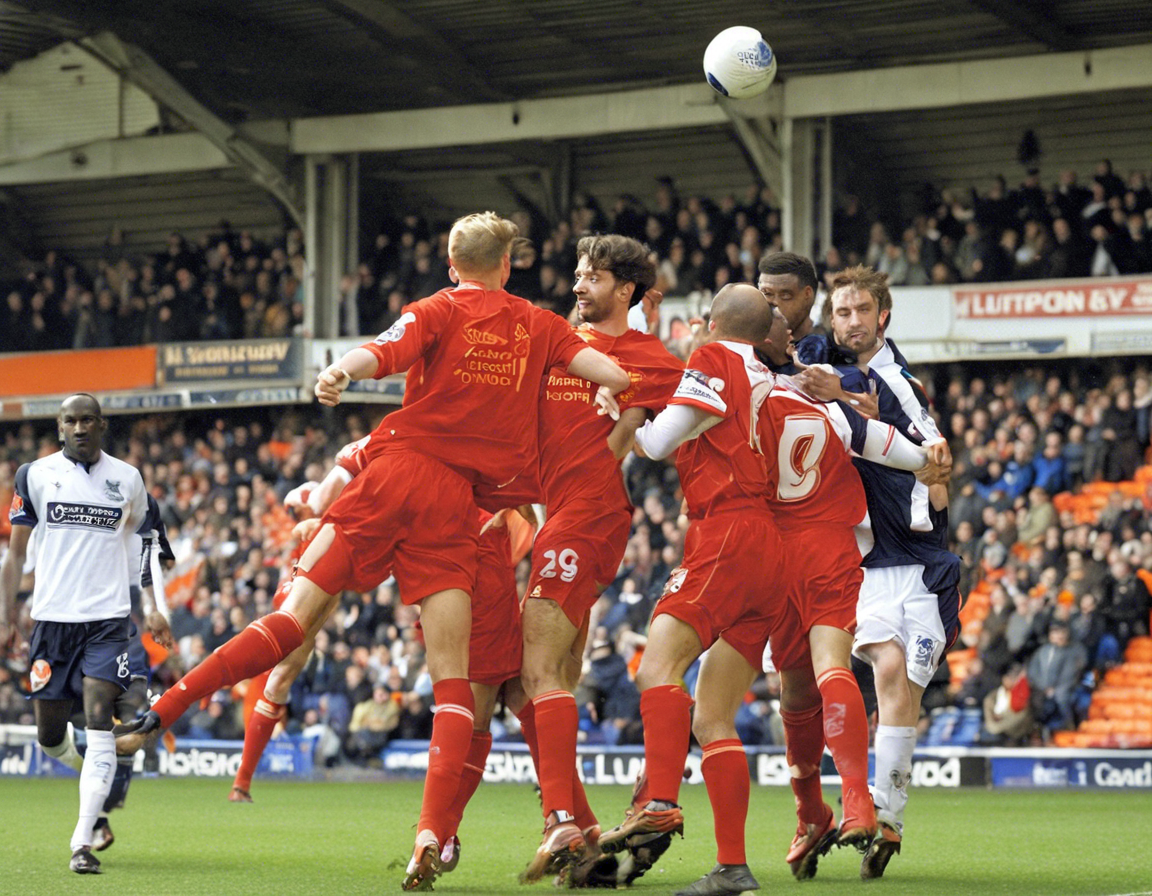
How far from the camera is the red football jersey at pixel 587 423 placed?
6902mm

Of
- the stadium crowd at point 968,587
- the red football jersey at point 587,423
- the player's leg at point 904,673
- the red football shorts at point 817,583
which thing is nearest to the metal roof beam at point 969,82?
the stadium crowd at point 968,587

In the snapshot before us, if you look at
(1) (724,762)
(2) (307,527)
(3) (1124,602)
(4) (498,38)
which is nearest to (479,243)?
(2) (307,527)

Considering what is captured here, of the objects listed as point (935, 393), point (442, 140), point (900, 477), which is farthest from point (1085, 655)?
point (442, 140)

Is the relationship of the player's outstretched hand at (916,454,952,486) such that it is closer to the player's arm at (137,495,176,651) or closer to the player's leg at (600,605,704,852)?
the player's leg at (600,605,704,852)

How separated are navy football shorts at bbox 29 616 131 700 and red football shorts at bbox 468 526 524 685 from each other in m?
2.43

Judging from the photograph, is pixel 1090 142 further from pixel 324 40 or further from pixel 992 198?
pixel 324 40

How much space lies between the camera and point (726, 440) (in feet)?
21.6

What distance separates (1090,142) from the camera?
74.0ft

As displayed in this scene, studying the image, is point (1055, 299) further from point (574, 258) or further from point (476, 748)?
point (476, 748)

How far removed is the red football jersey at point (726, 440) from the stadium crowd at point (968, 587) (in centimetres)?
881

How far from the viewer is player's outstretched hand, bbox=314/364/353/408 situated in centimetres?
591

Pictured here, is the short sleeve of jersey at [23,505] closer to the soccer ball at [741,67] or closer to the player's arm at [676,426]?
the player's arm at [676,426]

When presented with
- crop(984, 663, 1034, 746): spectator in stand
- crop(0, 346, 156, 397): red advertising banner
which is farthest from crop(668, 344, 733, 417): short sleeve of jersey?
crop(0, 346, 156, 397): red advertising banner

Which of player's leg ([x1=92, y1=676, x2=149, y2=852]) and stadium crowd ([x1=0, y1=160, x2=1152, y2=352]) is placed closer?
player's leg ([x1=92, y1=676, x2=149, y2=852])
